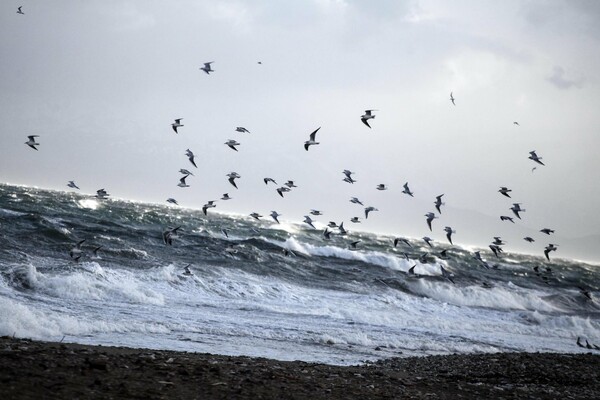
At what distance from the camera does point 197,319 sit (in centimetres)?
1708

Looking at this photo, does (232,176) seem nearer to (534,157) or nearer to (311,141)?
(311,141)

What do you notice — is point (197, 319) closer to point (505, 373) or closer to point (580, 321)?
point (505, 373)

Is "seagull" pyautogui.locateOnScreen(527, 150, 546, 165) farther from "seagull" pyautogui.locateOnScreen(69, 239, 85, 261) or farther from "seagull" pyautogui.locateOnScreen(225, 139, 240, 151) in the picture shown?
"seagull" pyautogui.locateOnScreen(69, 239, 85, 261)

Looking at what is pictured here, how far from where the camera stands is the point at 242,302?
21.7m

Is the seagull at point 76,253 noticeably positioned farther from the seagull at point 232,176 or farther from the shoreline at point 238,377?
the shoreline at point 238,377

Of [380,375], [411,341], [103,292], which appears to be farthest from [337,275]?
[380,375]

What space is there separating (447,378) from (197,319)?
7211mm

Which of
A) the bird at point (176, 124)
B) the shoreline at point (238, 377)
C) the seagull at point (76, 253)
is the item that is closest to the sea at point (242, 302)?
the seagull at point (76, 253)

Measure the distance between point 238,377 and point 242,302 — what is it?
39.7ft

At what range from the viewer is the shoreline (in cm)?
799

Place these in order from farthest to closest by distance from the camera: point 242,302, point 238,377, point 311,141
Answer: point 311,141 < point 242,302 < point 238,377

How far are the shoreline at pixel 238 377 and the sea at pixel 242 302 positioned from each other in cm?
188

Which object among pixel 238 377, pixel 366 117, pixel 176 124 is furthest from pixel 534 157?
pixel 238 377

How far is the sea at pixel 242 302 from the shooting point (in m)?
14.5
